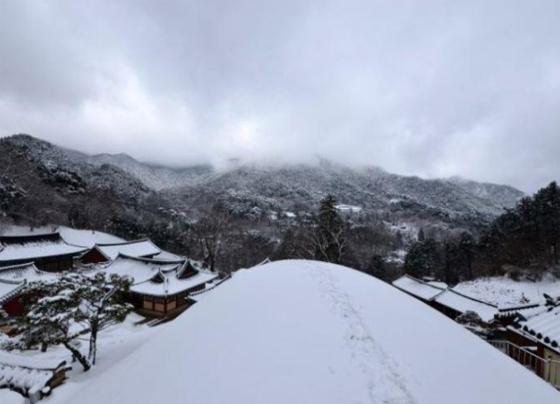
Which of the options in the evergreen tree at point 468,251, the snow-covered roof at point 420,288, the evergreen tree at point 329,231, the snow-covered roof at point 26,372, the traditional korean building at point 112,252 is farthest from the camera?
the evergreen tree at point 468,251

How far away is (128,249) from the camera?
3978cm

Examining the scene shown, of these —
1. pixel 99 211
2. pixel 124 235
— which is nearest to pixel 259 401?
pixel 124 235

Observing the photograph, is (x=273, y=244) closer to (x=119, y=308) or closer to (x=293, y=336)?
(x=119, y=308)

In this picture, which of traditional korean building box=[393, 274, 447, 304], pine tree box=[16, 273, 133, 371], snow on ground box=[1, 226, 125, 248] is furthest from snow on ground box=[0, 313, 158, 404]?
snow on ground box=[1, 226, 125, 248]

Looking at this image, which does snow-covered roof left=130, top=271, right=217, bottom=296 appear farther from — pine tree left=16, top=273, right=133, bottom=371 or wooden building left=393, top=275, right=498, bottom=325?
wooden building left=393, top=275, right=498, bottom=325

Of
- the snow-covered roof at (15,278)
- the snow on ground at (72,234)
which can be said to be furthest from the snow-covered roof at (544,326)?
the snow on ground at (72,234)

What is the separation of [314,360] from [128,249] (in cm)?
4144

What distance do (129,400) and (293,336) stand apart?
247 centimetres

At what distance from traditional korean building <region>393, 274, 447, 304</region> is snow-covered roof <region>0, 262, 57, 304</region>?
30324 millimetres

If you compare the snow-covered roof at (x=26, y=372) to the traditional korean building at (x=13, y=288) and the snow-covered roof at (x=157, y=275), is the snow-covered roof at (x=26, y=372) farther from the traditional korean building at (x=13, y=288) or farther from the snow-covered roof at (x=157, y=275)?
the snow-covered roof at (x=157, y=275)

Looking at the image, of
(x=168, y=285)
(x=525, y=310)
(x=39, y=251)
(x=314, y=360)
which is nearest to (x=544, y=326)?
(x=525, y=310)

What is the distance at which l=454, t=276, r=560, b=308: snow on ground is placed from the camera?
25.8 m

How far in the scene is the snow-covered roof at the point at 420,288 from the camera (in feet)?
90.4

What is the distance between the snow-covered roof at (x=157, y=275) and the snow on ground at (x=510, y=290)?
25.6m
